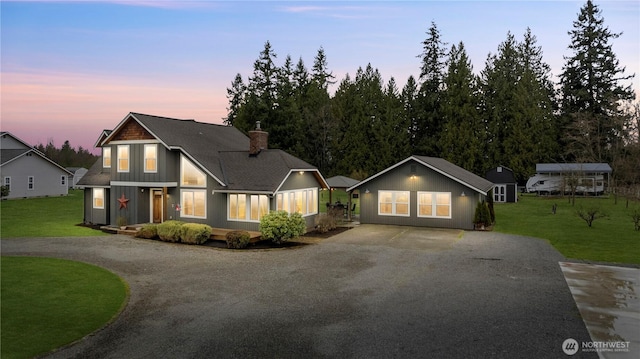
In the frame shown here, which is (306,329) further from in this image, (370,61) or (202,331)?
(370,61)

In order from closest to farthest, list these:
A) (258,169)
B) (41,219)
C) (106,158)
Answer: (258,169) < (106,158) < (41,219)

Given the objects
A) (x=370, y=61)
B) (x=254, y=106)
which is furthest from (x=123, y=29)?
(x=370, y=61)

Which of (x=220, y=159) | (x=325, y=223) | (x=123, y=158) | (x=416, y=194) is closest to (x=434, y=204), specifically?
(x=416, y=194)

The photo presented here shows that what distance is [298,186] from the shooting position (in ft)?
80.0

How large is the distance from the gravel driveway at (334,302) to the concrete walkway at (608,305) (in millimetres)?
325

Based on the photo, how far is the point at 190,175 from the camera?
2355cm

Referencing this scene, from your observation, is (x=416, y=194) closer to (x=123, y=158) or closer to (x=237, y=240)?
(x=237, y=240)

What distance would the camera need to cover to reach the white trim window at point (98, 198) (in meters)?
26.2

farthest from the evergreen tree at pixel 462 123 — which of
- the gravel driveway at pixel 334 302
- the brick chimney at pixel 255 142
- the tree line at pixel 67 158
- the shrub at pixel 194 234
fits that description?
the tree line at pixel 67 158

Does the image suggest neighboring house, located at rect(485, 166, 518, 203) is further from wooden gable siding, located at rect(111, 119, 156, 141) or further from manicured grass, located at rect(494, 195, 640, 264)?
wooden gable siding, located at rect(111, 119, 156, 141)

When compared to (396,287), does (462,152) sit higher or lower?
higher

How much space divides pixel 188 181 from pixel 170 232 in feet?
13.8

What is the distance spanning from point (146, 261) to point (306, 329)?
9.57 m
